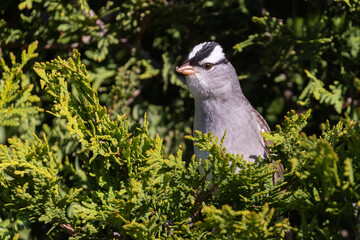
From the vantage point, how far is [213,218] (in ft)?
4.44

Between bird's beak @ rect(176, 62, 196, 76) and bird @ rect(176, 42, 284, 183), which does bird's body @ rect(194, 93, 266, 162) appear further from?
bird's beak @ rect(176, 62, 196, 76)

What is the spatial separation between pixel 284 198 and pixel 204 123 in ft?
2.95

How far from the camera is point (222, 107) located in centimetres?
250

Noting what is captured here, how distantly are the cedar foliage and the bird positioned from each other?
17 cm

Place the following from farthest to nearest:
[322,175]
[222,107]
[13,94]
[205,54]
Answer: [205,54]
[222,107]
[13,94]
[322,175]

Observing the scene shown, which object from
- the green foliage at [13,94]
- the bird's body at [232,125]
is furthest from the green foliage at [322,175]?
the green foliage at [13,94]

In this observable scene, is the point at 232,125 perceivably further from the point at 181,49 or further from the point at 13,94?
the point at 13,94

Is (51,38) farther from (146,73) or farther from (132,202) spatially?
(132,202)

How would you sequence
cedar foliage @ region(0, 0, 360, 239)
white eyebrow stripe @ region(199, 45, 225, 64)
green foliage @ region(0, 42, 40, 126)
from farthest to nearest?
white eyebrow stripe @ region(199, 45, 225, 64), green foliage @ region(0, 42, 40, 126), cedar foliage @ region(0, 0, 360, 239)

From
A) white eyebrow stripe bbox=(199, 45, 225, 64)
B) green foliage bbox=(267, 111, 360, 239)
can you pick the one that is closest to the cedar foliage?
green foliage bbox=(267, 111, 360, 239)

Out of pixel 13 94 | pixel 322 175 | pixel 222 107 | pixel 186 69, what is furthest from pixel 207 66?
pixel 322 175

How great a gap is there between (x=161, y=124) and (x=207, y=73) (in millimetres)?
555

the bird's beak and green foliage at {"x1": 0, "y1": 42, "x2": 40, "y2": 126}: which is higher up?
green foliage at {"x1": 0, "y1": 42, "x2": 40, "y2": 126}

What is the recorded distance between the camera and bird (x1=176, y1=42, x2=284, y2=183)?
92.4 inches
